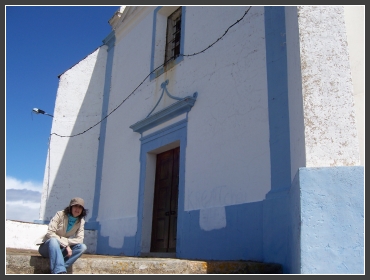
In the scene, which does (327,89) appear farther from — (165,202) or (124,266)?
(165,202)

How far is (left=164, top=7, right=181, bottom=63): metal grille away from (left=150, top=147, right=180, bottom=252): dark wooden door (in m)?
1.94

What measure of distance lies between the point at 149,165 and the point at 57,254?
3633mm

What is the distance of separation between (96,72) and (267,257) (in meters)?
6.57

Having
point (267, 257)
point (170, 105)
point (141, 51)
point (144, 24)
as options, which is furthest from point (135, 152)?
point (267, 257)

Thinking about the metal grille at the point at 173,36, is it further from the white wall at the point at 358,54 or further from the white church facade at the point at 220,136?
the white wall at the point at 358,54

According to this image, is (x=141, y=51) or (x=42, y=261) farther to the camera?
(x=141, y=51)

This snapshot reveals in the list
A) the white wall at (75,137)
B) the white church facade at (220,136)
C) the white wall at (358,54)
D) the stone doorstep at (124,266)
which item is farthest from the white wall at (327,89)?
the white wall at (75,137)

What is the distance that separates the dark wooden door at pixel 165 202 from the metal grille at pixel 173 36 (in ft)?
6.36

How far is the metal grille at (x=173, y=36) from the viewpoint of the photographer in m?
7.89

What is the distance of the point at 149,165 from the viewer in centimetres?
731

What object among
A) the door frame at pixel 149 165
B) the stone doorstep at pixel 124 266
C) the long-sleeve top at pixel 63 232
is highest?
the door frame at pixel 149 165

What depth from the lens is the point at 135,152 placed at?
770 cm

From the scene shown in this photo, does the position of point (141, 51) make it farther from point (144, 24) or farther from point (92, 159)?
point (92, 159)

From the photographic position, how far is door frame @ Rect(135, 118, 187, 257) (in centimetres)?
662
